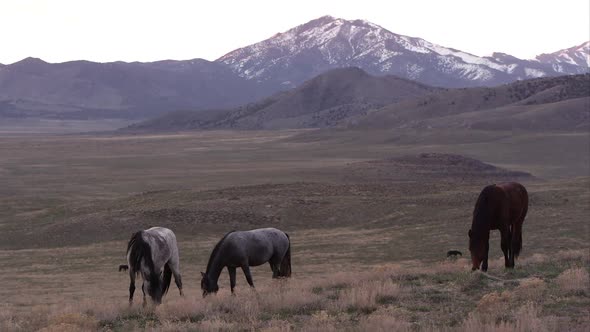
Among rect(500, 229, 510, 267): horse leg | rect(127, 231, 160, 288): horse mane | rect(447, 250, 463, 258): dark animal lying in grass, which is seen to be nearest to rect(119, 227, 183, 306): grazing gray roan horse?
rect(127, 231, 160, 288): horse mane

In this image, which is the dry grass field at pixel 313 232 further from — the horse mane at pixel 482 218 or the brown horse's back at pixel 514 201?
the brown horse's back at pixel 514 201

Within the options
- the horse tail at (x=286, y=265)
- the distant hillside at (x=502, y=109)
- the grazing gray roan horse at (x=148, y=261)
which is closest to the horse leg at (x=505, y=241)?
the horse tail at (x=286, y=265)

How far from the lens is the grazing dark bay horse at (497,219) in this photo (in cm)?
1788

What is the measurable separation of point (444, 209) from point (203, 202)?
14970mm

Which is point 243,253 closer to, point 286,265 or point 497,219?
point 286,265

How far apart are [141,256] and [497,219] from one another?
8471 millimetres

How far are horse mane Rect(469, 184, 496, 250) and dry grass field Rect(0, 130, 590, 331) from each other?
3.24ft

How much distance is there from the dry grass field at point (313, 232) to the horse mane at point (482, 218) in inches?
38.9

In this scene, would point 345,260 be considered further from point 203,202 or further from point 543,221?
point 203,202

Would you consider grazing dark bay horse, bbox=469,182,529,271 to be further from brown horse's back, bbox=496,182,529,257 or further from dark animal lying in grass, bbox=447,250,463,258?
dark animal lying in grass, bbox=447,250,463,258

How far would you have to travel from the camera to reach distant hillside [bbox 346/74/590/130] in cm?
13100

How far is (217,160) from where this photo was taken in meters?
101

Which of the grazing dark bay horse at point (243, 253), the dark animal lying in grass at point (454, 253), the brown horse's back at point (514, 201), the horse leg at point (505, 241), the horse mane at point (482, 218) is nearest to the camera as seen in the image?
the grazing dark bay horse at point (243, 253)

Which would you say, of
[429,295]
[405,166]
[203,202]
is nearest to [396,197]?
[203,202]
